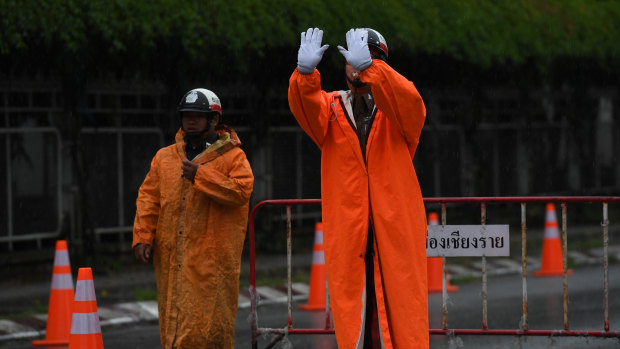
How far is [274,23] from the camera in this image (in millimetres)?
16938

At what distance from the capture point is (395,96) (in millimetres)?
6477

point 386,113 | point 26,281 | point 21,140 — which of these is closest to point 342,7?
point 21,140

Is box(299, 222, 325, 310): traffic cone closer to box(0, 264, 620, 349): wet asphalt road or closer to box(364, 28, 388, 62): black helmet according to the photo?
box(0, 264, 620, 349): wet asphalt road

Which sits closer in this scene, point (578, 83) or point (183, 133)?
point (183, 133)

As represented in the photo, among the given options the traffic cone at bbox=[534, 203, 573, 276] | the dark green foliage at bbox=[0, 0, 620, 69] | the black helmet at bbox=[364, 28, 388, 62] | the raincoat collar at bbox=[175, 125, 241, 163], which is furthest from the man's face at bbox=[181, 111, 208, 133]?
the traffic cone at bbox=[534, 203, 573, 276]

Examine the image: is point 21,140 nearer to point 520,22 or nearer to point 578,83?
point 520,22

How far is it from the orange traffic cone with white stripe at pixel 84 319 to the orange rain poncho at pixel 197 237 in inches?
27.1

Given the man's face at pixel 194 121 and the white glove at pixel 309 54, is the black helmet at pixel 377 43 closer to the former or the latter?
the white glove at pixel 309 54

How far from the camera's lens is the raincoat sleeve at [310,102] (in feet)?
21.6

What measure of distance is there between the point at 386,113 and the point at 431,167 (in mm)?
17530

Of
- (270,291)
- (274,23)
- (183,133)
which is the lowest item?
(270,291)

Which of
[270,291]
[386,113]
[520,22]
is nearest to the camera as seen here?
[386,113]

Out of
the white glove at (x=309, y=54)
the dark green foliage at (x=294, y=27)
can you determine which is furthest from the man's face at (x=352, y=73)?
the dark green foliage at (x=294, y=27)

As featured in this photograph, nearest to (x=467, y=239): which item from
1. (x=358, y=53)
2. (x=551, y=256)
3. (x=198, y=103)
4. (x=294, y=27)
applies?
(x=198, y=103)
